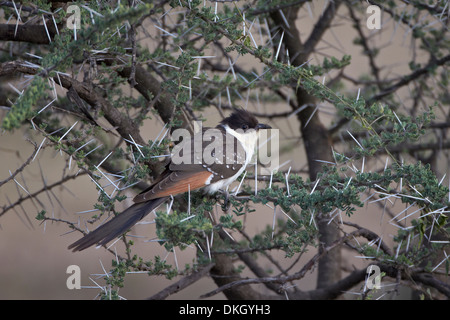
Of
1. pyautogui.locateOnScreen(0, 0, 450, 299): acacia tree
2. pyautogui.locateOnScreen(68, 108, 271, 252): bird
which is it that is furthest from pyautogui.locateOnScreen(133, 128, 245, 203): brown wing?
pyautogui.locateOnScreen(0, 0, 450, 299): acacia tree

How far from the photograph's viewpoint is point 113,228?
279 cm

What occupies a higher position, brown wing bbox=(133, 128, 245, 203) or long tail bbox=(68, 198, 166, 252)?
brown wing bbox=(133, 128, 245, 203)

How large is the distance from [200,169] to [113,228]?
84 centimetres

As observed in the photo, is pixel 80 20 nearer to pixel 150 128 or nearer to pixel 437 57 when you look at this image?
pixel 437 57

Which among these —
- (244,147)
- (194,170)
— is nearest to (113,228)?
(194,170)

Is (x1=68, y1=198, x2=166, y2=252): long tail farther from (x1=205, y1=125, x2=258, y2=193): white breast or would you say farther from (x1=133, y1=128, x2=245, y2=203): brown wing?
(x1=205, y1=125, x2=258, y2=193): white breast

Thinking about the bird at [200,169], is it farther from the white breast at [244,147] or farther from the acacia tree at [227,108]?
the acacia tree at [227,108]

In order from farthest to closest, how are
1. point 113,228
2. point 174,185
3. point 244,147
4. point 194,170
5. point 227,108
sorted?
point 227,108, point 244,147, point 194,170, point 174,185, point 113,228

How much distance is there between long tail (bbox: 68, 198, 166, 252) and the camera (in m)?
2.66

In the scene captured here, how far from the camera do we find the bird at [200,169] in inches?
111

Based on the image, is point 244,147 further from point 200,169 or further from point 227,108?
point 227,108

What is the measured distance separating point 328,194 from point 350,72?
20.3 feet

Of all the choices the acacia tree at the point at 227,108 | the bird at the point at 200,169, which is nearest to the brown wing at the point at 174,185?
the bird at the point at 200,169

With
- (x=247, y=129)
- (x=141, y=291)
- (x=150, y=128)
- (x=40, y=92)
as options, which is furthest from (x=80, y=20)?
(x=150, y=128)
